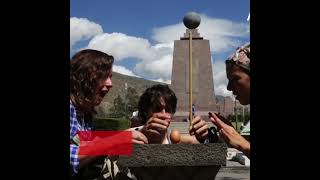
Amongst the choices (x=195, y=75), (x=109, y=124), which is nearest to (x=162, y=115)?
(x=109, y=124)

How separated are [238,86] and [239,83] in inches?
0.5

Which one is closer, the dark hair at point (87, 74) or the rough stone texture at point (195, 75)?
the dark hair at point (87, 74)

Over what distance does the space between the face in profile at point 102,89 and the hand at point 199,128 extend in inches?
14.1

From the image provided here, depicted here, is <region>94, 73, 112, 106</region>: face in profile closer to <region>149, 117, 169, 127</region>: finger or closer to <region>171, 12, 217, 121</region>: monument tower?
<region>149, 117, 169, 127</region>: finger

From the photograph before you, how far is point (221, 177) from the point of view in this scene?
30.1 feet

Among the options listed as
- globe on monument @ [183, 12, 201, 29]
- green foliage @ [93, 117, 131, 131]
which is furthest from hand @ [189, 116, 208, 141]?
globe on monument @ [183, 12, 201, 29]

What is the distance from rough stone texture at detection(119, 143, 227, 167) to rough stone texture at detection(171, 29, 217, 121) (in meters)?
25.9

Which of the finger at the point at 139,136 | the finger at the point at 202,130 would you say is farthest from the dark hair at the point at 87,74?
the finger at the point at 202,130

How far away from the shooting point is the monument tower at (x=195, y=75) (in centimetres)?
2819

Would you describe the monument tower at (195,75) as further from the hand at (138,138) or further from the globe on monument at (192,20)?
the hand at (138,138)

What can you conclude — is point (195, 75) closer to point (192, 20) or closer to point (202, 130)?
point (192, 20)

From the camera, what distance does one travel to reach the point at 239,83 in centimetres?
187
